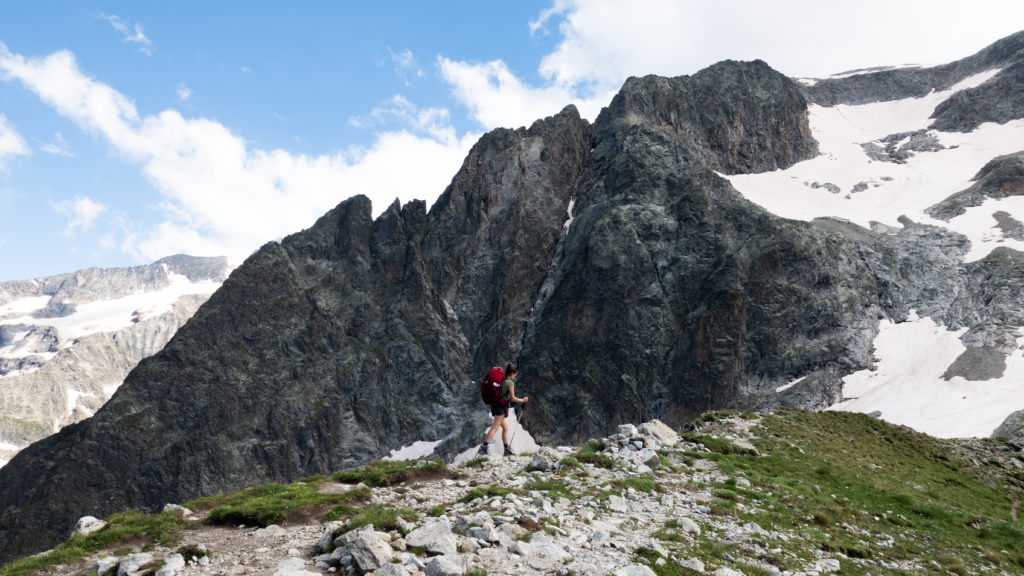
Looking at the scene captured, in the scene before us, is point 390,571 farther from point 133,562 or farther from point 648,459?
point 648,459

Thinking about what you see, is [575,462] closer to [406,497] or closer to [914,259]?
[406,497]

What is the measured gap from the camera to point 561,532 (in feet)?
38.0

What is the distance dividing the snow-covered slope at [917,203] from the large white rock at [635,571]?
167 ft

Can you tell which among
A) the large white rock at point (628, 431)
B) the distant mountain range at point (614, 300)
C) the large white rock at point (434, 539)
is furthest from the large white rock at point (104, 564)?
the distant mountain range at point (614, 300)

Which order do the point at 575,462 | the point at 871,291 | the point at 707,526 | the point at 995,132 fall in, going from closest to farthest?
the point at 707,526, the point at 575,462, the point at 871,291, the point at 995,132

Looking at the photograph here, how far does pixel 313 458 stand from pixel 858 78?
183876 millimetres

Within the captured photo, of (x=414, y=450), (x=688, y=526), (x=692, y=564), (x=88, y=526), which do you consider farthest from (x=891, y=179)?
(x=88, y=526)

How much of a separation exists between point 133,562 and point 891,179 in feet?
439

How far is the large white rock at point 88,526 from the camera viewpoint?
1457 centimetres

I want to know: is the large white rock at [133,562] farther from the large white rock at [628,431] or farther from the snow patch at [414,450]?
the snow patch at [414,450]

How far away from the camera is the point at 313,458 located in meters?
99.1

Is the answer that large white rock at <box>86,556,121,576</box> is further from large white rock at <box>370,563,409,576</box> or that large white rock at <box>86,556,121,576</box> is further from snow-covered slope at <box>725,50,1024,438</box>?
snow-covered slope at <box>725,50,1024,438</box>

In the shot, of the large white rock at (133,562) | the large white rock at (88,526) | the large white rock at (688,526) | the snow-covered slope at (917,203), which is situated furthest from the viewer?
the snow-covered slope at (917,203)

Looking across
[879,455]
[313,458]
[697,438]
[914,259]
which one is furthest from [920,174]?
[313,458]
